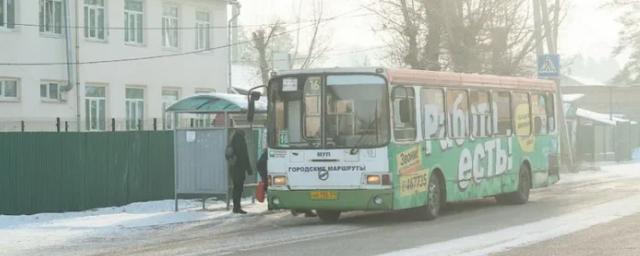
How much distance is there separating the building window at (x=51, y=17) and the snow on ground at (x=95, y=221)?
14897 mm

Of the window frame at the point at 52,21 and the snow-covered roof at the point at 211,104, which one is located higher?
the window frame at the point at 52,21

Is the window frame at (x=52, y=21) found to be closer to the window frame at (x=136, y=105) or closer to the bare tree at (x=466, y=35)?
the window frame at (x=136, y=105)

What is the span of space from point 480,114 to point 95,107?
71.3ft

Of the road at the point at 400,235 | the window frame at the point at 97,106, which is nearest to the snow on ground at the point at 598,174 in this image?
the road at the point at 400,235

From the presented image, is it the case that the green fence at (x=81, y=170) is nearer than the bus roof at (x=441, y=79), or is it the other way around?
the bus roof at (x=441, y=79)

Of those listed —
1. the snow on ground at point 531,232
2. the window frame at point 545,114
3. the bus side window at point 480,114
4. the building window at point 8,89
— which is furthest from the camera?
the building window at point 8,89

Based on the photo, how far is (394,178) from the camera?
18.3 metres

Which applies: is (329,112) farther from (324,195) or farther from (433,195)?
(433,195)

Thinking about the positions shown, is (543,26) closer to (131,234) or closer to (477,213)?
(477,213)

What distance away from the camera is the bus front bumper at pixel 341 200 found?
59.8 ft

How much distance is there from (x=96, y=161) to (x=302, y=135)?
22.3 ft

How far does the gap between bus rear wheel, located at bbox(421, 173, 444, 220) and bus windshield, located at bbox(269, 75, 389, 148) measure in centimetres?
178

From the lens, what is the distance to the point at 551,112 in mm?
A: 25453

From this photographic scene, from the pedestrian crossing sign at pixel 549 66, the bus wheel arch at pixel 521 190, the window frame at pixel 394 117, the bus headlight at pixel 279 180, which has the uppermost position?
the pedestrian crossing sign at pixel 549 66
